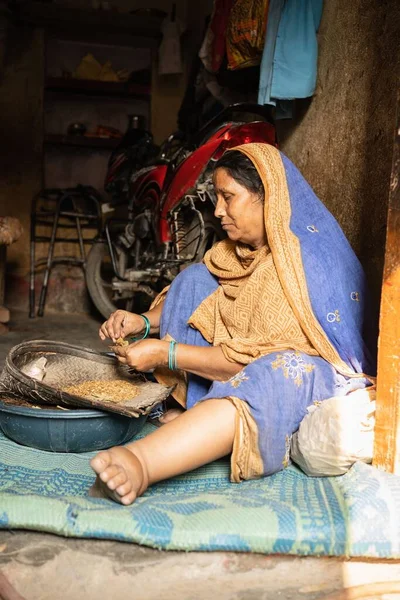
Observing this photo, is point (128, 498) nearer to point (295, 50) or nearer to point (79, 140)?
point (295, 50)

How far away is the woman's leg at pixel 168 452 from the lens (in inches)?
56.0

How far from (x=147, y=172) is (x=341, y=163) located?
2195 mm

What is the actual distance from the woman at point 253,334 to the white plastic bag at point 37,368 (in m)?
0.28

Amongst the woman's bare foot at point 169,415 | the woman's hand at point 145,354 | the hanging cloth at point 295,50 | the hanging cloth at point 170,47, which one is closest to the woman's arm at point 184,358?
the woman's hand at point 145,354

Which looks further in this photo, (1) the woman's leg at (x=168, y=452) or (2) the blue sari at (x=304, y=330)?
(2) the blue sari at (x=304, y=330)

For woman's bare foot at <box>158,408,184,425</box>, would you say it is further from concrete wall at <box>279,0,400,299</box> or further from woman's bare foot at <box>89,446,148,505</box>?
concrete wall at <box>279,0,400,299</box>

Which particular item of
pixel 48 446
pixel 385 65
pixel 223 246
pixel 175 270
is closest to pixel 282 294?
pixel 223 246

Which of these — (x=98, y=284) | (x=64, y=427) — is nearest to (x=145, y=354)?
(x=64, y=427)

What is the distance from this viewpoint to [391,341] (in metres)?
1.66

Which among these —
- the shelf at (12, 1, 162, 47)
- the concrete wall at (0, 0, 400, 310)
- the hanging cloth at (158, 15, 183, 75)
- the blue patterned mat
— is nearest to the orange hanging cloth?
the concrete wall at (0, 0, 400, 310)

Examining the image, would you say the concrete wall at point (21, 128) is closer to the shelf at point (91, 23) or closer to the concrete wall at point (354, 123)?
the shelf at point (91, 23)

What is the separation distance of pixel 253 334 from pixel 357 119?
1.14 metres

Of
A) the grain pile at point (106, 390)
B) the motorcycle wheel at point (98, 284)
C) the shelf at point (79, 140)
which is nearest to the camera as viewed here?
the grain pile at point (106, 390)

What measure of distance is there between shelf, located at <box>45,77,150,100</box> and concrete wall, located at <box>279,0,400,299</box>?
12.3 feet
